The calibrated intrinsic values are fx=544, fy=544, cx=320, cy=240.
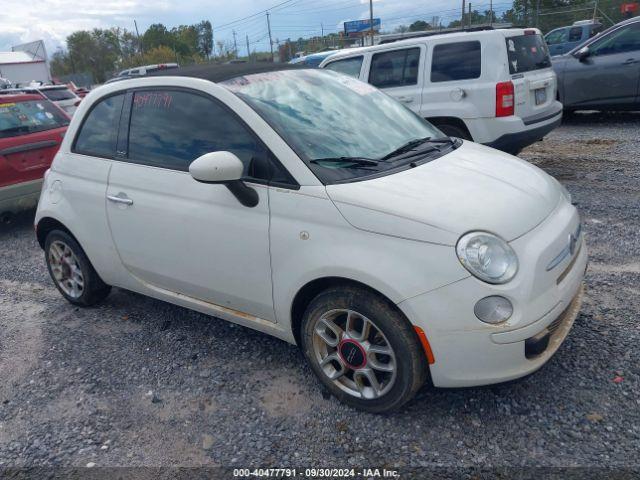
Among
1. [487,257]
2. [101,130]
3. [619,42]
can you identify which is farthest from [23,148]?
[619,42]

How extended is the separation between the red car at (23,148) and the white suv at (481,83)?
14.7 feet

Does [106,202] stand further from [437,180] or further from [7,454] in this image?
[437,180]

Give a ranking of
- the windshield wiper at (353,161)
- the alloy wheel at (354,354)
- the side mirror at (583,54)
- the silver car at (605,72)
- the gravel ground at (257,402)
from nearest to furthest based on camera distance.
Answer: the gravel ground at (257,402) < the alloy wheel at (354,354) < the windshield wiper at (353,161) < the silver car at (605,72) < the side mirror at (583,54)

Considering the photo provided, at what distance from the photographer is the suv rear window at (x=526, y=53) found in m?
6.69

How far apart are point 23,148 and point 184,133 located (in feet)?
14.5

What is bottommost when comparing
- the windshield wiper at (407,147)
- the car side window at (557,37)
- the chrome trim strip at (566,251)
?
the chrome trim strip at (566,251)

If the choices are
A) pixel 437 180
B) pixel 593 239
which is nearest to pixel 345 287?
pixel 437 180

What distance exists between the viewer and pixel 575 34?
20438 millimetres

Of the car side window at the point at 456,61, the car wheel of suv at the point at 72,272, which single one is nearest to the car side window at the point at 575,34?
the car side window at the point at 456,61

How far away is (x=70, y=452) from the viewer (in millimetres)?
2867

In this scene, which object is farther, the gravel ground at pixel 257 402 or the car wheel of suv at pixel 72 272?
the car wheel of suv at pixel 72 272

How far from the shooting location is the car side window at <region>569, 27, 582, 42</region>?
20.4 m

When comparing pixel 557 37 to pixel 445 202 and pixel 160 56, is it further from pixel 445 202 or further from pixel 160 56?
pixel 160 56

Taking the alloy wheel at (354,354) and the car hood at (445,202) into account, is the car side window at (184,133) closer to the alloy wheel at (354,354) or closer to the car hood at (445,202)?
the car hood at (445,202)
